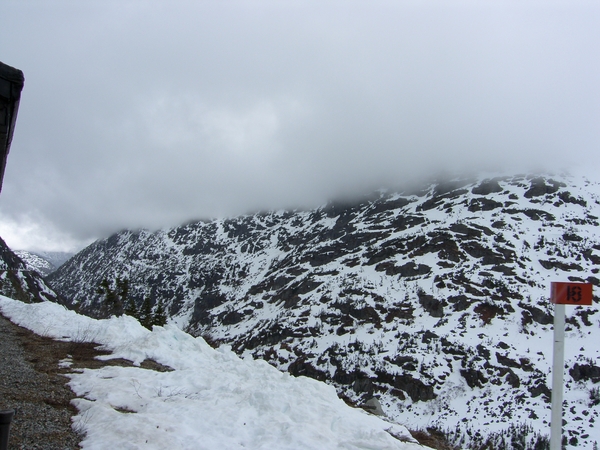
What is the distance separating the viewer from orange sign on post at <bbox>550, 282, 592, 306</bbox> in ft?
18.1

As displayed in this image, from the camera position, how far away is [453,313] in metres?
70.9

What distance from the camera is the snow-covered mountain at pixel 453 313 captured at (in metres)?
50.5

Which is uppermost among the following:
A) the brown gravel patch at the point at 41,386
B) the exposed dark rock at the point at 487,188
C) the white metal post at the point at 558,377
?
the exposed dark rock at the point at 487,188

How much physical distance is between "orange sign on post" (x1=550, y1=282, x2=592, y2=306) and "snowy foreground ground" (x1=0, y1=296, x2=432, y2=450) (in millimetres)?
4018

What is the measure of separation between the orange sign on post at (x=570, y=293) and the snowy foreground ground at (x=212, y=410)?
158 inches

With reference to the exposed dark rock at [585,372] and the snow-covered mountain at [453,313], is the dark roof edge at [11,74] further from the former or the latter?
the exposed dark rock at [585,372]

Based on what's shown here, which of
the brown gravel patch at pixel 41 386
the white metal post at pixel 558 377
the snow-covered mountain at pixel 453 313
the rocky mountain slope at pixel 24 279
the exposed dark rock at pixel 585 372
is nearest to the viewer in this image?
the white metal post at pixel 558 377

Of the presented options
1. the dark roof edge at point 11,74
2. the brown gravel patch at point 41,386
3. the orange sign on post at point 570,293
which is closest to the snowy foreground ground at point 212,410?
the brown gravel patch at point 41,386

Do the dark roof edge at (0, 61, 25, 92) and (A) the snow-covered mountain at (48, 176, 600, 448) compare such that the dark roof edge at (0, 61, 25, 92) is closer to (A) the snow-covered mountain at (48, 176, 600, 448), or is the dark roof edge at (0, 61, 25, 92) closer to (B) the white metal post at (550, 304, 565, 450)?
(B) the white metal post at (550, 304, 565, 450)

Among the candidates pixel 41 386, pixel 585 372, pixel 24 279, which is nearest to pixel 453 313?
pixel 585 372

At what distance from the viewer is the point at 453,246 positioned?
93.8 metres

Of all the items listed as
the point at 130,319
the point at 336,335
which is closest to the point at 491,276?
the point at 336,335

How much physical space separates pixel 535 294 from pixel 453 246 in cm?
2449

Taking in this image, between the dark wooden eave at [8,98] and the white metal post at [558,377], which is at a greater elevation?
the dark wooden eave at [8,98]
